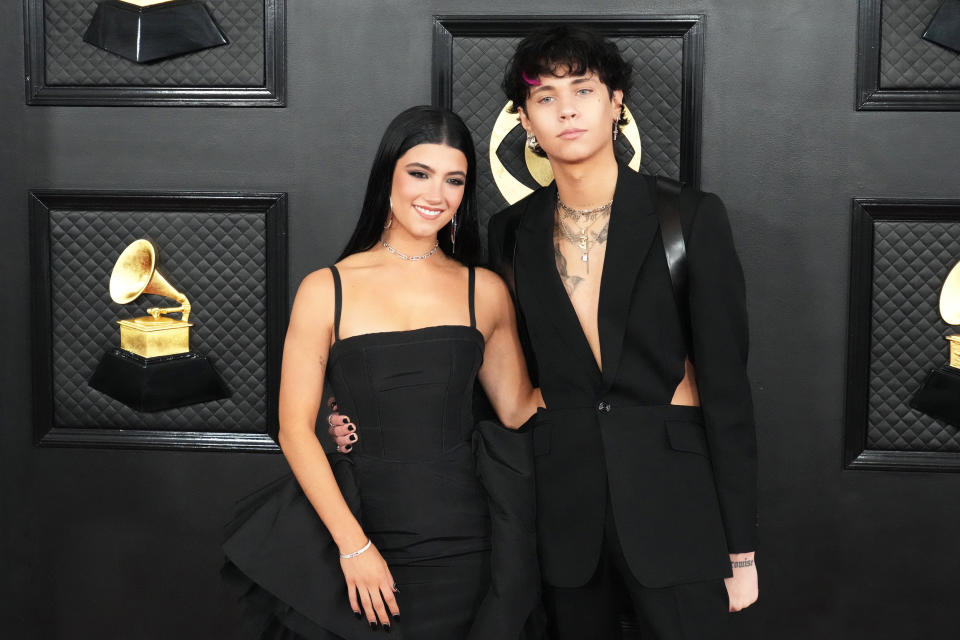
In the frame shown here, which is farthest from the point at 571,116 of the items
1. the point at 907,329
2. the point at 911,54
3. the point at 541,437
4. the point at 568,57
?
the point at 907,329

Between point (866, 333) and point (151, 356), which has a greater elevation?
point (866, 333)

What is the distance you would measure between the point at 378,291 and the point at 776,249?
55.7 inches

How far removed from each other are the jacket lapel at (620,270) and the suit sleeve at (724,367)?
12cm

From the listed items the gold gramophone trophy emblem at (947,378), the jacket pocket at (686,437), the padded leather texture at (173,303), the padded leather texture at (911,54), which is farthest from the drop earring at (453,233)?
the gold gramophone trophy emblem at (947,378)

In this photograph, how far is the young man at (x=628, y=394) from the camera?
7.45ft

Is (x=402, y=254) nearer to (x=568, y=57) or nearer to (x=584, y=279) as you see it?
(x=584, y=279)

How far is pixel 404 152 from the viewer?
242cm

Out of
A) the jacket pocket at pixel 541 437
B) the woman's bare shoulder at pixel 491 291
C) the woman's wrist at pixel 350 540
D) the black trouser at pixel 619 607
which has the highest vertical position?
the woman's bare shoulder at pixel 491 291

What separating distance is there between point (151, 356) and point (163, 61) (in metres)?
1.02

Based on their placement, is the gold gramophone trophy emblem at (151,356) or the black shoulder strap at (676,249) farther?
the gold gramophone trophy emblem at (151,356)

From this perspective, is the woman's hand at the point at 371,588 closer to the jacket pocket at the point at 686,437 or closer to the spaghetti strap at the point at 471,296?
the spaghetti strap at the point at 471,296

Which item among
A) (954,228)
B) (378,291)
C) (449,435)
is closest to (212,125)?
(378,291)

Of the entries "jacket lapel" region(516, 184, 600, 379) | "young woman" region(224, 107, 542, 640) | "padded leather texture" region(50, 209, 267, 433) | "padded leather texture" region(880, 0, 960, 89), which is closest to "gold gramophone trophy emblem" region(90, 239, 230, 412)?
"padded leather texture" region(50, 209, 267, 433)

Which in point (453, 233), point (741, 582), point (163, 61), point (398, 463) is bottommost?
point (741, 582)
